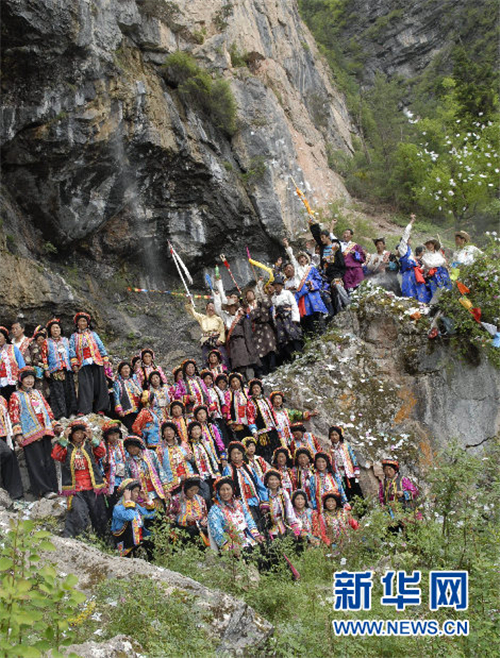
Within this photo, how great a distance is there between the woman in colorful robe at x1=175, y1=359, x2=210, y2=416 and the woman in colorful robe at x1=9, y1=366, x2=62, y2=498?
1878 millimetres

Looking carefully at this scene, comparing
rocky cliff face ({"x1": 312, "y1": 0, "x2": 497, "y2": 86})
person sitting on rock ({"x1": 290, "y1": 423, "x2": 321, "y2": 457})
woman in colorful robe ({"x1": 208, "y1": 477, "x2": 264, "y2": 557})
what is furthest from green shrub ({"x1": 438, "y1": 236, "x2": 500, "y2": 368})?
rocky cliff face ({"x1": 312, "y1": 0, "x2": 497, "y2": 86})

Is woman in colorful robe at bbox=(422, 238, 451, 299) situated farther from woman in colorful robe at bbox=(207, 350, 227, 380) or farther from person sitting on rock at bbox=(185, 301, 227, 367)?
woman in colorful robe at bbox=(207, 350, 227, 380)

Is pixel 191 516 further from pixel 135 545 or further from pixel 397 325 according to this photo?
pixel 397 325

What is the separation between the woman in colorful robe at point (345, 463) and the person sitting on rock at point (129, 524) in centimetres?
292

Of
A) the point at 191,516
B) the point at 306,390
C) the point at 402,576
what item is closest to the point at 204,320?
the point at 306,390

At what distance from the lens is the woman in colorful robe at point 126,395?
29.6ft

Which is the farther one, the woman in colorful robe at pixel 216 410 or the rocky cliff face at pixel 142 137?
the rocky cliff face at pixel 142 137

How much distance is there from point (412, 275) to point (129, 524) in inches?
286

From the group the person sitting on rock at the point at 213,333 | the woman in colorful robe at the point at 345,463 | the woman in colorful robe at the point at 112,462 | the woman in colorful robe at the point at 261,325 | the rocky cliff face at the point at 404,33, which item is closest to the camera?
the woman in colorful robe at the point at 112,462

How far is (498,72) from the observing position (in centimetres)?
2803

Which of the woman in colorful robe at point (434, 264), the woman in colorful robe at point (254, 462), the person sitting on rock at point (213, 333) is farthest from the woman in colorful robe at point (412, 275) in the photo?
the woman in colorful robe at point (254, 462)

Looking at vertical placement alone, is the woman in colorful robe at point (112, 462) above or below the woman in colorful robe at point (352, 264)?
below

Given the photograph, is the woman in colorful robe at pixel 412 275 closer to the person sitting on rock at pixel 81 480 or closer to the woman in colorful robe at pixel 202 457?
the woman in colorful robe at pixel 202 457

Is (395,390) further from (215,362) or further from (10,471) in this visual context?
(10,471)
